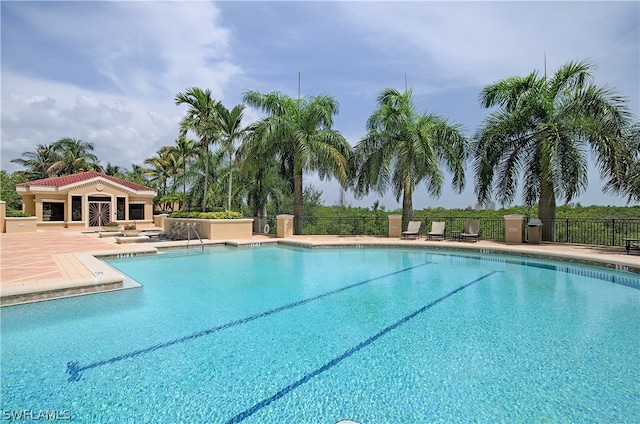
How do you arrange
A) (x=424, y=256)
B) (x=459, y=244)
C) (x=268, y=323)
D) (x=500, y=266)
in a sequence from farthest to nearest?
(x=459, y=244), (x=424, y=256), (x=500, y=266), (x=268, y=323)

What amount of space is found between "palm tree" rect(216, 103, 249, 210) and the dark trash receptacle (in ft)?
45.0

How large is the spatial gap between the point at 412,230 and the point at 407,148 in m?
3.86

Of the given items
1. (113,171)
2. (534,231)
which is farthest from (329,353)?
(113,171)

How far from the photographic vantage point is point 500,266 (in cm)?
1047

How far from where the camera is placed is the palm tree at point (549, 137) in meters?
12.1

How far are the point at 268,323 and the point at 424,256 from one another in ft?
28.2

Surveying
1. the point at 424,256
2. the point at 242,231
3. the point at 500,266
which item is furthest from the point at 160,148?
the point at 500,266

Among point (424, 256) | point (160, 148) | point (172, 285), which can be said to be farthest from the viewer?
point (160, 148)

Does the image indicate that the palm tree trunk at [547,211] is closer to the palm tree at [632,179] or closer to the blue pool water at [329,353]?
the palm tree at [632,179]

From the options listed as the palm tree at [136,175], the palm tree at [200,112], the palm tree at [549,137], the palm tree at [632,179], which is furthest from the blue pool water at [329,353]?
the palm tree at [136,175]

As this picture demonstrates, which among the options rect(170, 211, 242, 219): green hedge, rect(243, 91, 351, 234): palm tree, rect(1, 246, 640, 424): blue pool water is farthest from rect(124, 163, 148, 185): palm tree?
rect(1, 246, 640, 424): blue pool water

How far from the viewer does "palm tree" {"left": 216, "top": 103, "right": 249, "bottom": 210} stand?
17.0 m

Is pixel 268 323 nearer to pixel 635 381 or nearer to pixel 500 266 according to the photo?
pixel 635 381

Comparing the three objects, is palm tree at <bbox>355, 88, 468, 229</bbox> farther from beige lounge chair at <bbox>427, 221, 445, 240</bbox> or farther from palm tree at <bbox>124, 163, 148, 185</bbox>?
palm tree at <bbox>124, 163, 148, 185</bbox>
